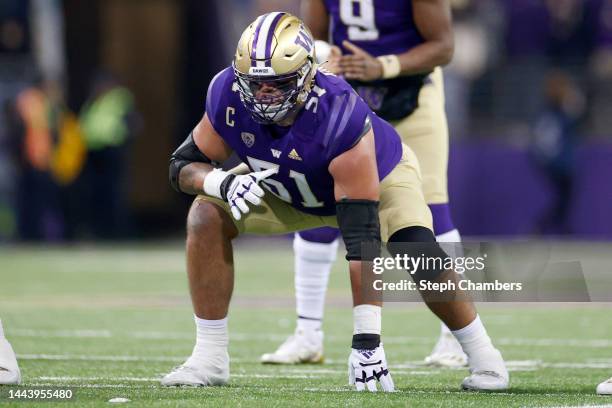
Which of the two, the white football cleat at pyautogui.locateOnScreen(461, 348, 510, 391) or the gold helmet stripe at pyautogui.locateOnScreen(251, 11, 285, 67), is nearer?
the gold helmet stripe at pyautogui.locateOnScreen(251, 11, 285, 67)

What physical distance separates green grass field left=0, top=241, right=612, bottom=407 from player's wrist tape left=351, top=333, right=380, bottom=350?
0.59ft

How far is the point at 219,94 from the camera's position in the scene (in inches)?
228

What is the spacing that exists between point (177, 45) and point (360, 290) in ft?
46.1

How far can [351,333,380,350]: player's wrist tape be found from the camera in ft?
18.1

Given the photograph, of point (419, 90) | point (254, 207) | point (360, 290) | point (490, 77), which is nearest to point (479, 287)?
point (360, 290)

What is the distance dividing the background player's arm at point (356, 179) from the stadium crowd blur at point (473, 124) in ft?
36.2

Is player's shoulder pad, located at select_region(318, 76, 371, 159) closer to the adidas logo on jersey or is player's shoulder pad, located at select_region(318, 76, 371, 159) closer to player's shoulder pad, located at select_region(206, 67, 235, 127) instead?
the adidas logo on jersey

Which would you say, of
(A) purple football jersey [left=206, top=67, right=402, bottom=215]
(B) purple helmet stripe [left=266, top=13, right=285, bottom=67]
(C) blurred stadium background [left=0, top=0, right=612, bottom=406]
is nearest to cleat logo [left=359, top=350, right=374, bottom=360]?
(A) purple football jersey [left=206, top=67, right=402, bottom=215]

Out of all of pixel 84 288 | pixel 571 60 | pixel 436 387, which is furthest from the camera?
pixel 571 60

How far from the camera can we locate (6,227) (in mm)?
17516

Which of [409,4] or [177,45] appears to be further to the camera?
[177,45]

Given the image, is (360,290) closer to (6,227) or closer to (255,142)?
(255,142)

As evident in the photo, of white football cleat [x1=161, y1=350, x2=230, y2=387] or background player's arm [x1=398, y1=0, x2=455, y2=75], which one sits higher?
background player's arm [x1=398, y1=0, x2=455, y2=75]
